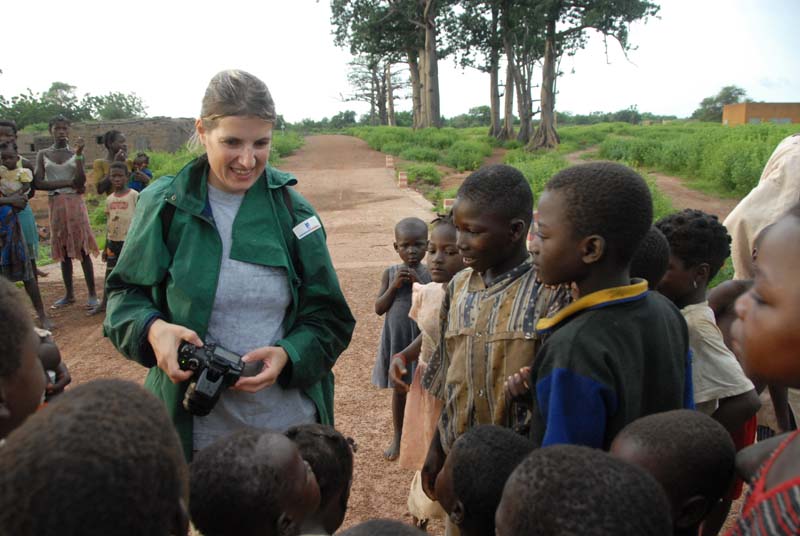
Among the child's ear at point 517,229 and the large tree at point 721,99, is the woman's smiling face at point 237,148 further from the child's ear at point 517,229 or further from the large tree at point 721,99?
the large tree at point 721,99

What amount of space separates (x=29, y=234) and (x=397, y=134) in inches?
936

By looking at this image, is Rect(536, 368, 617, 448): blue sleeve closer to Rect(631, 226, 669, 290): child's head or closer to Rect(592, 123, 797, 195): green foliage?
Rect(631, 226, 669, 290): child's head

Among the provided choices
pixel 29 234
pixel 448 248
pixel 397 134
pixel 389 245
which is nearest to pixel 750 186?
pixel 389 245

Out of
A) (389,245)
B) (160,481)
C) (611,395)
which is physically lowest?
(389,245)

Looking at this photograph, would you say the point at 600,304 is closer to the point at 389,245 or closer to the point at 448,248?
the point at 448,248

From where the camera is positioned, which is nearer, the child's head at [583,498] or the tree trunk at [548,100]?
the child's head at [583,498]

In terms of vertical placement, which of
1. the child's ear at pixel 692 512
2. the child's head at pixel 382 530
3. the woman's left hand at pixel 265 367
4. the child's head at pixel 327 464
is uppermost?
the woman's left hand at pixel 265 367

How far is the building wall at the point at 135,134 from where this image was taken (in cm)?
2239

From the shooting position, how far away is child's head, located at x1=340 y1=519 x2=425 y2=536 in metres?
1.27

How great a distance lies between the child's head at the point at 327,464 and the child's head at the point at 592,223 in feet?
2.70

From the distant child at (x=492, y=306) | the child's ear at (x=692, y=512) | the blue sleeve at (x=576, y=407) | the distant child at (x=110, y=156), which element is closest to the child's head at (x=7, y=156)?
the distant child at (x=110, y=156)

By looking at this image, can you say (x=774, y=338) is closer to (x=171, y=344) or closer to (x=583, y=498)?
(x=583, y=498)

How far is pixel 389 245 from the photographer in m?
10.1

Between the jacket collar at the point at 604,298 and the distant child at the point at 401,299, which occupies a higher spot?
the jacket collar at the point at 604,298
